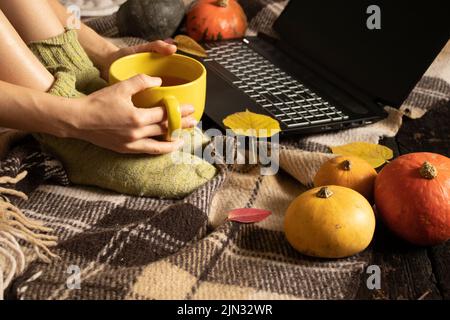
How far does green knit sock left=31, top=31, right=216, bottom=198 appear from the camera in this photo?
94 centimetres

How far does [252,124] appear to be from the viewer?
108cm

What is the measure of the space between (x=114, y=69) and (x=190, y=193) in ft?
0.68

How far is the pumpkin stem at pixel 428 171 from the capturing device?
0.84 m

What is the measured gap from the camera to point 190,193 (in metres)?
0.94

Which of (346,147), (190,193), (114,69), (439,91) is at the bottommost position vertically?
(439,91)

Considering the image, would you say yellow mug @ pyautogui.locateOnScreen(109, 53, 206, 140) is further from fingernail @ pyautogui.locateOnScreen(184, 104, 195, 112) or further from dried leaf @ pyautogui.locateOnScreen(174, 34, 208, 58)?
dried leaf @ pyautogui.locateOnScreen(174, 34, 208, 58)

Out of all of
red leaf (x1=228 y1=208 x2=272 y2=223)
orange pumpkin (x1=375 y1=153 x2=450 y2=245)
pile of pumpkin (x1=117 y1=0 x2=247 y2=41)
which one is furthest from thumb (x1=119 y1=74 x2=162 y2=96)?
pile of pumpkin (x1=117 y1=0 x2=247 y2=41)

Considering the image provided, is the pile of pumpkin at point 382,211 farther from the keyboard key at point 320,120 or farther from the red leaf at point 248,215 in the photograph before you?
the keyboard key at point 320,120

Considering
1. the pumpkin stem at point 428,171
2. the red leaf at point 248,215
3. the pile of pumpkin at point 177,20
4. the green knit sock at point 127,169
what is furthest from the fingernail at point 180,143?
the pile of pumpkin at point 177,20

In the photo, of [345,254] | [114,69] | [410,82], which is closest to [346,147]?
[410,82]

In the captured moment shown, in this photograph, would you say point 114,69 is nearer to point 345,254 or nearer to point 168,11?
point 345,254

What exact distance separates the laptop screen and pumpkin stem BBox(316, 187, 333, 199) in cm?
38

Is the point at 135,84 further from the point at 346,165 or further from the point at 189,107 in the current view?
the point at 346,165

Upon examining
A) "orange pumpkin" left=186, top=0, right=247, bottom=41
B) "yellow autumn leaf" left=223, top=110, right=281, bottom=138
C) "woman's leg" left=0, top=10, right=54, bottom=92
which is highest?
"woman's leg" left=0, top=10, right=54, bottom=92
